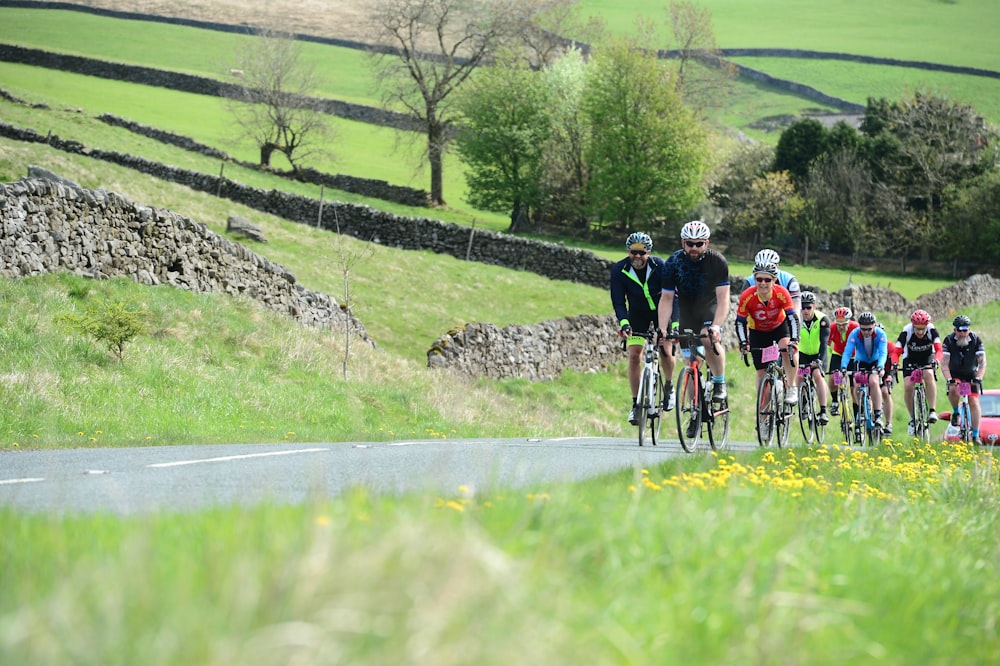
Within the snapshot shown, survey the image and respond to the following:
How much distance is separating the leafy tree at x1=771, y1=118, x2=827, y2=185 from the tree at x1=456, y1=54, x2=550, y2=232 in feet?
48.5

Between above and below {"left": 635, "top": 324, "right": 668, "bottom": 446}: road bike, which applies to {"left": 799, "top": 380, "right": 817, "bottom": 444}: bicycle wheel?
below

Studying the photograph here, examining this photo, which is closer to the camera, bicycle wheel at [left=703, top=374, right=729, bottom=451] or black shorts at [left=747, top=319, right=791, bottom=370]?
bicycle wheel at [left=703, top=374, right=729, bottom=451]

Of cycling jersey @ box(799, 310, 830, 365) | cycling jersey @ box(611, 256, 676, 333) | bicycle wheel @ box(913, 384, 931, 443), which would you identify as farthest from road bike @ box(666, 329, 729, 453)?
bicycle wheel @ box(913, 384, 931, 443)

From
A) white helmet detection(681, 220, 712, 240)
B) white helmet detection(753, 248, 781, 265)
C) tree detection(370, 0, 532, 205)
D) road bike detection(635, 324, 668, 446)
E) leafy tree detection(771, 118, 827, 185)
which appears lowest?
road bike detection(635, 324, 668, 446)

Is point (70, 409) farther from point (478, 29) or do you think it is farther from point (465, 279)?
point (478, 29)

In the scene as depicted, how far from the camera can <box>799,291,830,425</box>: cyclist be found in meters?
17.4

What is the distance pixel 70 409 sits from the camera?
13844 mm

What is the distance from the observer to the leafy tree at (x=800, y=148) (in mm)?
70250

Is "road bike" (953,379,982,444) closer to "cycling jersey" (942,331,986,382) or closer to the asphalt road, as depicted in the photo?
"cycling jersey" (942,331,986,382)

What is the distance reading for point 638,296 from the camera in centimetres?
1341

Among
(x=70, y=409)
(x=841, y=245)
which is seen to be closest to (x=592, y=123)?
(x=841, y=245)

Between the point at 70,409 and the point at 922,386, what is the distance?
13.5 metres

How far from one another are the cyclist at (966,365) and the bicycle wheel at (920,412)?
500 mm

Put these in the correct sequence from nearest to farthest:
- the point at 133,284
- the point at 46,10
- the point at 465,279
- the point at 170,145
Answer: the point at 133,284
the point at 465,279
the point at 170,145
the point at 46,10
